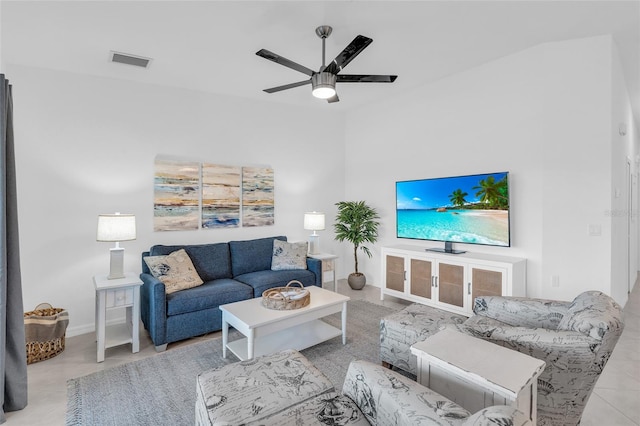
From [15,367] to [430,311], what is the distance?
9.44ft

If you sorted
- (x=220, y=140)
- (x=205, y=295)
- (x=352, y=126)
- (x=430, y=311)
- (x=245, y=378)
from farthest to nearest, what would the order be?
(x=352, y=126), (x=220, y=140), (x=205, y=295), (x=430, y=311), (x=245, y=378)

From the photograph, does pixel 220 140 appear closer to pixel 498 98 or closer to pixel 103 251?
pixel 103 251

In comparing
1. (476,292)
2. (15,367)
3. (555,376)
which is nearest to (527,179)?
(476,292)

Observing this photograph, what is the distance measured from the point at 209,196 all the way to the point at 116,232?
1.37 meters

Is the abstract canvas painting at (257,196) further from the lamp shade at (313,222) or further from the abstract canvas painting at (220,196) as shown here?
the lamp shade at (313,222)

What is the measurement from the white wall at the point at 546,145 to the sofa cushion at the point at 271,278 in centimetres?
200

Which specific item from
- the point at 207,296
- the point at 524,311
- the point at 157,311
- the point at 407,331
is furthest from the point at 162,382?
the point at 524,311

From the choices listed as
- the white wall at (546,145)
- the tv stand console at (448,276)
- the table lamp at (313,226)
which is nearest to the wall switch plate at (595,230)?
the white wall at (546,145)

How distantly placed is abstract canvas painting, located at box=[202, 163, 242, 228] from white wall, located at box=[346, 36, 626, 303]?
108 inches

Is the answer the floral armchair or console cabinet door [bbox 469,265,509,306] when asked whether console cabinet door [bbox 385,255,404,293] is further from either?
the floral armchair

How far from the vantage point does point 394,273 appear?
4270 millimetres

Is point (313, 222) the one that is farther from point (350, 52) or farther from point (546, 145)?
point (546, 145)

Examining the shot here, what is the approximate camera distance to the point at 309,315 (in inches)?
109

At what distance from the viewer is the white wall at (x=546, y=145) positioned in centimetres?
311
